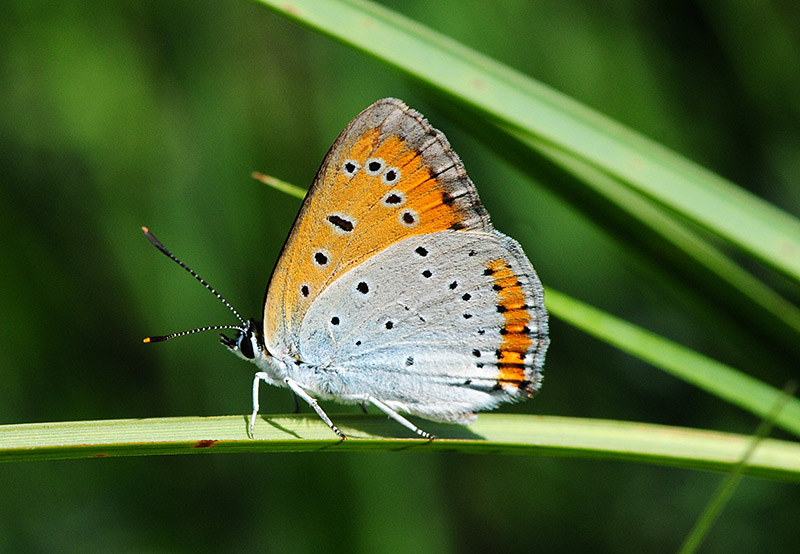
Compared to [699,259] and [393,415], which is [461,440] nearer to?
[393,415]

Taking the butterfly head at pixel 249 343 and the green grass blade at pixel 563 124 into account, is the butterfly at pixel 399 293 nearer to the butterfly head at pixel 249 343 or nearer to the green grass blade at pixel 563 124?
the butterfly head at pixel 249 343

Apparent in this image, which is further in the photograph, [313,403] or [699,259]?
[313,403]

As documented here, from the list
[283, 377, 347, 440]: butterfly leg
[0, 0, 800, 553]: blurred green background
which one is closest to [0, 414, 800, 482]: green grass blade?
[283, 377, 347, 440]: butterfly leg

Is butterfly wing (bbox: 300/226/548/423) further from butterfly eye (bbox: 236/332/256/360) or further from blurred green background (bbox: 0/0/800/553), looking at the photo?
blurred green background (bbox: 0/0/800/553)

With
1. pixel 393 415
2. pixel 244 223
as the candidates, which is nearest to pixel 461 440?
pixel 393 415

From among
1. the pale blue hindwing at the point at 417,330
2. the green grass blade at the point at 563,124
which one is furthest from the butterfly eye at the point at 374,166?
the green grass blade at the point at 563,124

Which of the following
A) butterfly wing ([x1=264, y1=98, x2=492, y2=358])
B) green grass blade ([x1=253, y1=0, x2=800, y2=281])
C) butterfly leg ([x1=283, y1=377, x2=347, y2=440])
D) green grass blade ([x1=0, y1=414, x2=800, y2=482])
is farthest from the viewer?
butterfly wing ([x1=264, y1=98, x2=492, y2=358])
